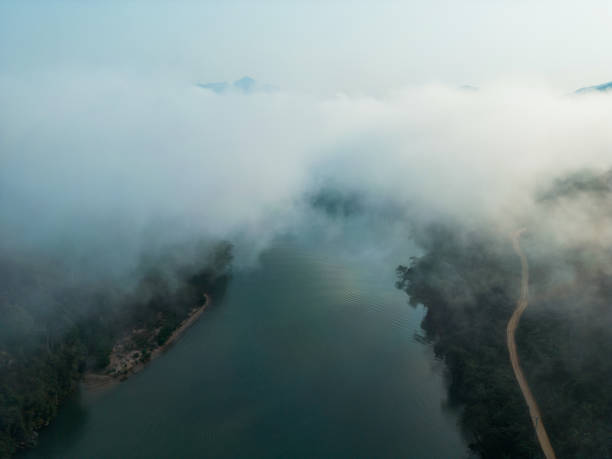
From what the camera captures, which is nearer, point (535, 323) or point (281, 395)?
point (281, 395)

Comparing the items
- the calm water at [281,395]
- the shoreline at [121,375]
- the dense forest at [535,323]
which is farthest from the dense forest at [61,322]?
the dense forest at [535,323]

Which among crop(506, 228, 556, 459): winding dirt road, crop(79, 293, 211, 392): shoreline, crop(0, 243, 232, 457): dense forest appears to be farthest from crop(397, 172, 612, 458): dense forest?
crop(0, 243, 232, 457): dense forest

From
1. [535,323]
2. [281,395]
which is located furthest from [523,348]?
[281,395]

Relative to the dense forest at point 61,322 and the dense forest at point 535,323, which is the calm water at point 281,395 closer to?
the dense forest at point 61,322

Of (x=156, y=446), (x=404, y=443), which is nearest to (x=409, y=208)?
(x=404, y=443)

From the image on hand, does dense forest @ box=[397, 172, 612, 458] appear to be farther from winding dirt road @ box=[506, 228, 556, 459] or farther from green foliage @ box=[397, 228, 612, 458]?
winding dirt road @ box=[506, 228, 556, 459]

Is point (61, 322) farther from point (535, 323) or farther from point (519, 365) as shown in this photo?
point (535, 323)
